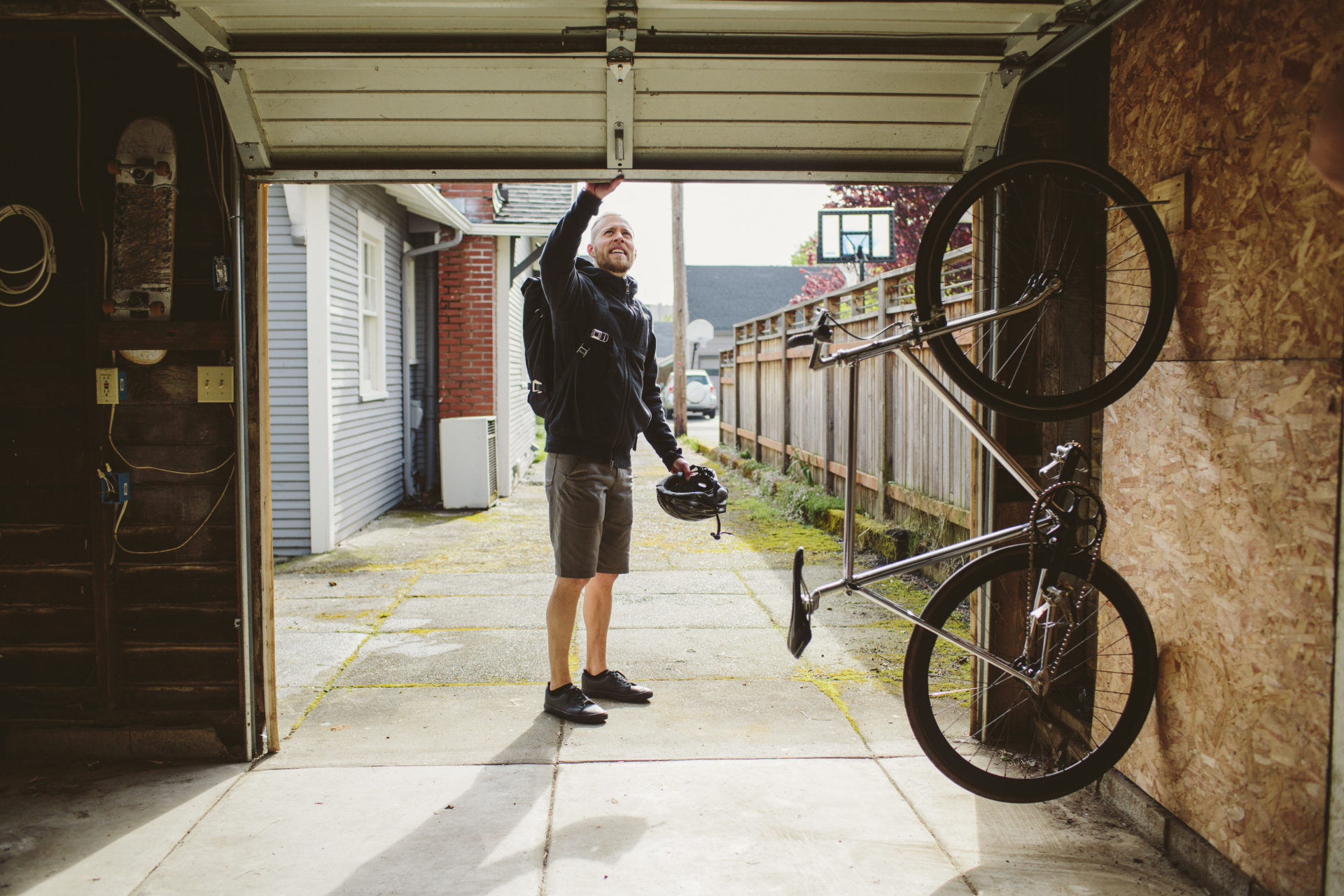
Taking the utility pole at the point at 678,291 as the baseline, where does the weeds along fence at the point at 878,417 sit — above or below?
below

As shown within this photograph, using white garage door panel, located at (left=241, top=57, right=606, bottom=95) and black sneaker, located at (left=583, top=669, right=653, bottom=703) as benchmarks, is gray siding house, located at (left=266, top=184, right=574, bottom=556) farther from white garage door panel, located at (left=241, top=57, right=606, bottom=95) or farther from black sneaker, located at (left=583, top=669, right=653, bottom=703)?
white garage door panel, located at (left=241, top=57, right=606, bottom=95)

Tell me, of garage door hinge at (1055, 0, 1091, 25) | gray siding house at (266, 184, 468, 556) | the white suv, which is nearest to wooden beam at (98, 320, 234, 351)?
garage door hinge at (1055, 0, 1091, 25)

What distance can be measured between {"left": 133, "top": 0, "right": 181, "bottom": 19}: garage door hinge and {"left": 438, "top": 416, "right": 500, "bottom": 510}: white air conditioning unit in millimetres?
6996

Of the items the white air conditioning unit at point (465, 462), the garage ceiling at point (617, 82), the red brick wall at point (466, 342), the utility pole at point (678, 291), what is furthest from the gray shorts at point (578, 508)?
the utility pole at point (678, 291)

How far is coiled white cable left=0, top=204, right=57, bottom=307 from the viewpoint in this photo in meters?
3.52

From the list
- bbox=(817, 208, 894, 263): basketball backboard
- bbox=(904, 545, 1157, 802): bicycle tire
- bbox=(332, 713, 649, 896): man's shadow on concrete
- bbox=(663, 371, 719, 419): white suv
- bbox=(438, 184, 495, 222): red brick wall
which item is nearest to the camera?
bbox=(332, 713, 649, 896): man's shadow on concrete

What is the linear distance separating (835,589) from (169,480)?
2586 mm

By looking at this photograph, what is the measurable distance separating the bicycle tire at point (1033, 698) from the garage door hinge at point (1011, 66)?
64.2 inches

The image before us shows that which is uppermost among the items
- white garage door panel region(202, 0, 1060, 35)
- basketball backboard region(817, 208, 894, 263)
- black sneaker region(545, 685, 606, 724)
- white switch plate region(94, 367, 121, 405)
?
basketball backboard region(817, 208, 894, 263)

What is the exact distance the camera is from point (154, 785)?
11.0ft

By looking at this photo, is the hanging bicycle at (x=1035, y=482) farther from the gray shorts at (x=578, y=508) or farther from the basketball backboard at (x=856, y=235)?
the basketball backboard at (x=856, y=235)

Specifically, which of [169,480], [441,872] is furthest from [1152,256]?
[169,480]

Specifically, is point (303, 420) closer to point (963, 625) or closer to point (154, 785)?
point (154, 785)

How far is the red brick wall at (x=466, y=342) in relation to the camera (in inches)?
405
